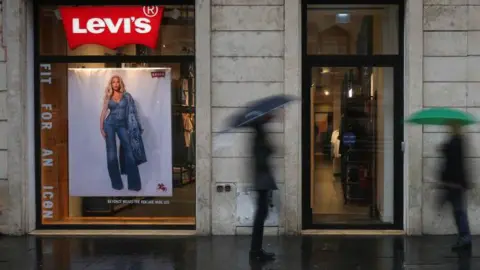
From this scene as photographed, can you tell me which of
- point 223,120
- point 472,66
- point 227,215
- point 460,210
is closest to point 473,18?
point 472,66

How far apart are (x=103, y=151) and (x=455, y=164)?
5278 millimetres

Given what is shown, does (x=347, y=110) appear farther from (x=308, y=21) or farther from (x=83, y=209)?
(x=83, y=209)

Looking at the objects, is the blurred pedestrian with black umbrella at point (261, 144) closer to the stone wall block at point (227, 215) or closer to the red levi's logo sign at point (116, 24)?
the stone wall block at point (227, 215)

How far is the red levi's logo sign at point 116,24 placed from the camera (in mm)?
9039

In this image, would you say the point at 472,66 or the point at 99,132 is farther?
the point at 99,132

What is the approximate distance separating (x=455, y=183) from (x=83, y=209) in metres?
5.68

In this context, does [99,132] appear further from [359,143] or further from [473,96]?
[473,96]

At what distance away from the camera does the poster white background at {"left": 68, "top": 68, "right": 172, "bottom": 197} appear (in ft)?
29.9

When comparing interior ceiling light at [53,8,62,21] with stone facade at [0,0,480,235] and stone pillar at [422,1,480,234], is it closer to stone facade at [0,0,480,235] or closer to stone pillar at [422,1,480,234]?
stone facade at [0,0,480,235]

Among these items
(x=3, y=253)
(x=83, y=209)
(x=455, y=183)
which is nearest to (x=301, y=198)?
(x=455, y=183)

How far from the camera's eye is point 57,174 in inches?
366

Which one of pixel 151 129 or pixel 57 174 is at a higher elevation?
pixel 151 129

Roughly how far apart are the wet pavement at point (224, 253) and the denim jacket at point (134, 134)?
1.28m

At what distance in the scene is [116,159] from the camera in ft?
Answer: 30.1
